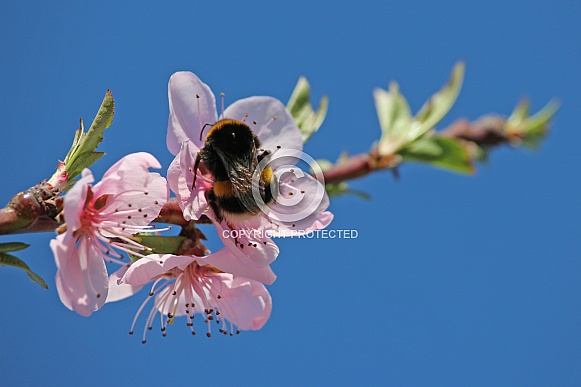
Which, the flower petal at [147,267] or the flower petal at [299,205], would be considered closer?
the flower petal at [147,267]

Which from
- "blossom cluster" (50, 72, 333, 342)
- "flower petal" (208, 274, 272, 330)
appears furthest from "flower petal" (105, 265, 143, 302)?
"flower petal" (208, 274, 272, 330)

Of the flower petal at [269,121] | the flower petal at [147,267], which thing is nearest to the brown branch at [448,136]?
the flower petal at [269,121]

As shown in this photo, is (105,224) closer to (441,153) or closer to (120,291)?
(120,291)

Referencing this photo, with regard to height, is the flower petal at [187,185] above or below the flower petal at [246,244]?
above

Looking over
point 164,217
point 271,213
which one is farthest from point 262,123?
point 164,217

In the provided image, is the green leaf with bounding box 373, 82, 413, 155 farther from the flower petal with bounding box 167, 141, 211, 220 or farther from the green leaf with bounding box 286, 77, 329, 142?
the flower petal with bounding box 167, 141, 211, 220

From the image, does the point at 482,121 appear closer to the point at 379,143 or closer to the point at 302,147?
the point at 379,143

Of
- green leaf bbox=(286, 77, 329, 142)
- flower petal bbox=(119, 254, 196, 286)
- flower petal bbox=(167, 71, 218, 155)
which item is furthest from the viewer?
green leaf bbox=(286, 77, 329, 142)

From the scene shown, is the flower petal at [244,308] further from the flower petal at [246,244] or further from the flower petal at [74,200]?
the flower petal at [74,200]
